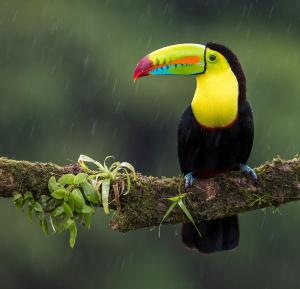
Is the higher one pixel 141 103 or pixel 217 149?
pixel 217 149

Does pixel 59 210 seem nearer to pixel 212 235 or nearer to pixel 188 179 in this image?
pixel 188 179

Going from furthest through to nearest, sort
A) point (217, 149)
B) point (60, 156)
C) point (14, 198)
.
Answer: point (60, 156), point (217, 149), point (14, 198)

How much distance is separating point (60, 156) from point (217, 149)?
982cm

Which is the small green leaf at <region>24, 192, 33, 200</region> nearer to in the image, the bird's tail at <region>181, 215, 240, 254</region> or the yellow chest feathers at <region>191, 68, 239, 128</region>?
the bird's tail at <region>181, 215, 240, 254</region>

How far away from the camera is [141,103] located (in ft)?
53.5

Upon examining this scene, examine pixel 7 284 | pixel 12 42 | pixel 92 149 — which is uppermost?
pixel 12 42

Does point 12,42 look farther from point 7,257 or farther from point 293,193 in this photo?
point 293,193

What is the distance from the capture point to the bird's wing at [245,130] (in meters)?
5.46

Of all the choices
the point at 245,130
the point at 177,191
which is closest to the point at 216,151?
the point at 245,130

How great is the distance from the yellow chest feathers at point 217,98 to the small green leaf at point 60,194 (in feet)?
3.13

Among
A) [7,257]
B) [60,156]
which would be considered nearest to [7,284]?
[7,257]

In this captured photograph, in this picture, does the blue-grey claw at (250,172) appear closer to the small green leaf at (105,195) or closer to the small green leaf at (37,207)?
the small green leaf at (105,195)

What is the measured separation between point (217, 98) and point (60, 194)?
1002 millimetres

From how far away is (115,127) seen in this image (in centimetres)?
1641
